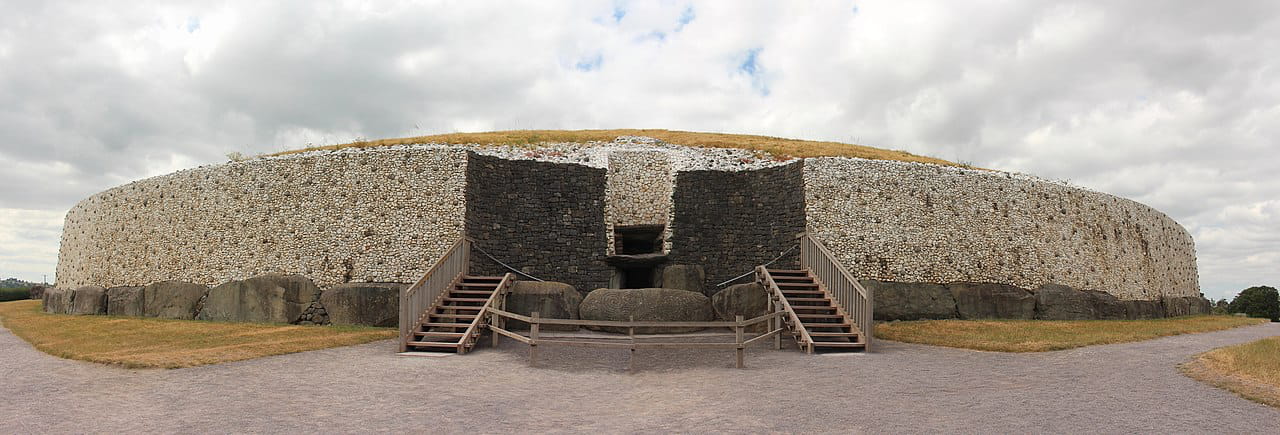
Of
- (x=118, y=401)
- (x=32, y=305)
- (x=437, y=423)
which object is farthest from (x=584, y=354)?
(x=32, y=305)

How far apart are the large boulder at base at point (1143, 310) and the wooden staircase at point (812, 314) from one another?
13176 mm

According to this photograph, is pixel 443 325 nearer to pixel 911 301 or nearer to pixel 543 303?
pixel 543 303

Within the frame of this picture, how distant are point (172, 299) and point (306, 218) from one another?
5.81m

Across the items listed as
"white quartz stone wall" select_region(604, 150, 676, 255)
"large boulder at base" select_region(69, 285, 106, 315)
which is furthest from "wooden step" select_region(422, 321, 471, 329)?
"large boulder at base" select_region(69, 285, 106, 315)

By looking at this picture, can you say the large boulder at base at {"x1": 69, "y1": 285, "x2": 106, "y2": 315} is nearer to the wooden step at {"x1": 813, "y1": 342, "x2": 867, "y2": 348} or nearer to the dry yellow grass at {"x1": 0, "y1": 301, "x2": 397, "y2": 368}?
the dry yellow grass at {"x1": 0, "y1": 301, "x2": 397, "y2": 368}

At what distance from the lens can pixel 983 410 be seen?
867 centimetres

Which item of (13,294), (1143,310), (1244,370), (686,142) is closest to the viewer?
(1244,370)

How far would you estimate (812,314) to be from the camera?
16.1 metres

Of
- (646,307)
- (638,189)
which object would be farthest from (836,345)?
(638,189)

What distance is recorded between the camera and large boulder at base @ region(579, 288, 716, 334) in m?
17.1

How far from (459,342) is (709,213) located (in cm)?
944

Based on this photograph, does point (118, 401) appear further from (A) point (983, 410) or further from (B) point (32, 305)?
(B) point (32, 305)

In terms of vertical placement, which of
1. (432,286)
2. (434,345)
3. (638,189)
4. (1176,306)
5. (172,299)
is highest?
(638,189)

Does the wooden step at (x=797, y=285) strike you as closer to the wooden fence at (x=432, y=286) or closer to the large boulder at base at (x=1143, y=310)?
the wooden fence at (x=432, y=286)
